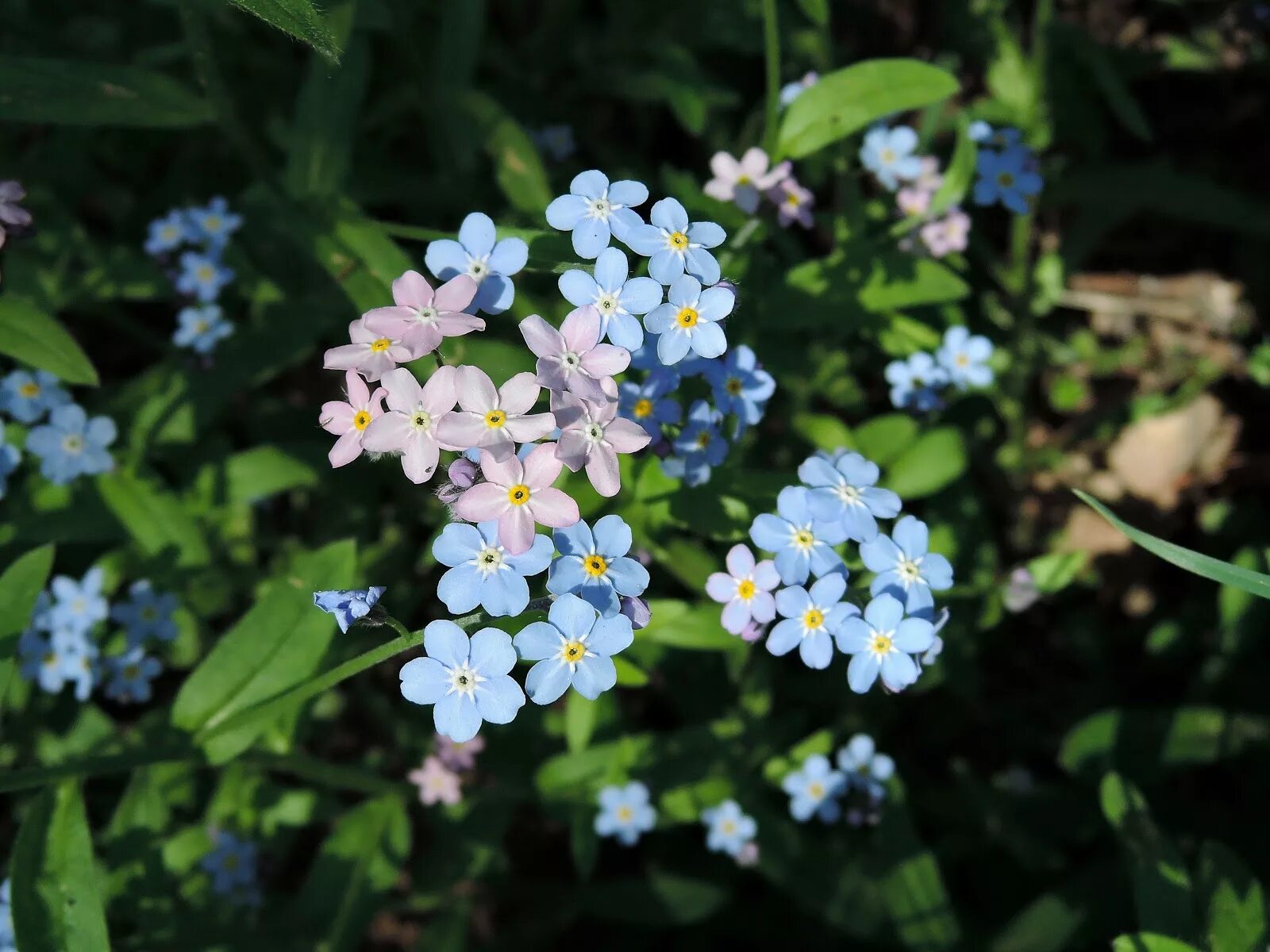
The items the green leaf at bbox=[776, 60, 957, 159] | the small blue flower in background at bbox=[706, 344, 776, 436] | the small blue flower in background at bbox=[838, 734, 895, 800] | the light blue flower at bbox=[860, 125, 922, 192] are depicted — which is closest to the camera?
the small blue flower in background at bbox=[706, 344, 776, 436]

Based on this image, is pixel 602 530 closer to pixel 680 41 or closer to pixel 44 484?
pixel 44 484

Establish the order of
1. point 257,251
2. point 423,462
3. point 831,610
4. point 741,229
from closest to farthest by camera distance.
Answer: point 423,462
point 831,610
point 741,229
point 257,251

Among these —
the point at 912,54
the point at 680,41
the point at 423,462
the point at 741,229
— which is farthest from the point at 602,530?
the point at 912,54

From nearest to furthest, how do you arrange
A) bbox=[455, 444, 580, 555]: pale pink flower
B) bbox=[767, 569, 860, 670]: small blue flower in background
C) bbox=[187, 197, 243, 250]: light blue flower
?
bbox=[455, 444, 580, 555]: pale pink flower, bbox=[767, 569, 860, 670]: small blue flower in background, bbox=[187, 197, 243, 250]: light blue flower

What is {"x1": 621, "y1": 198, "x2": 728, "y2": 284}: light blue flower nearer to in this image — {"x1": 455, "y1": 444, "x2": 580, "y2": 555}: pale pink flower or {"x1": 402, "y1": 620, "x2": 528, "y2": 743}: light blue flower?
{"x1": 455, "y1": 444, "x2": 580, "y2": 555}: pale pink flower

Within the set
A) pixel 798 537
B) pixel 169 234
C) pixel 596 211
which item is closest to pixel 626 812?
pixel 798 537

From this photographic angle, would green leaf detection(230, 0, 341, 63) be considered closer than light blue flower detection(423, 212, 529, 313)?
Yes

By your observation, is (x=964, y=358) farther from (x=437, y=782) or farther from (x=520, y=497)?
(x=437, y=782)

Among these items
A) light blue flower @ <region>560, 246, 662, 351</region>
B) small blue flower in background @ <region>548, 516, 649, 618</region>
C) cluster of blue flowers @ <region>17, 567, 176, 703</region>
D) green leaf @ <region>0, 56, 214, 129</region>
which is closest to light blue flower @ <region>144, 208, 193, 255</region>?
green leaf @ <region>0, 56, 214, 129</region>

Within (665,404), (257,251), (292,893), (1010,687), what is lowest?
(292,893)
